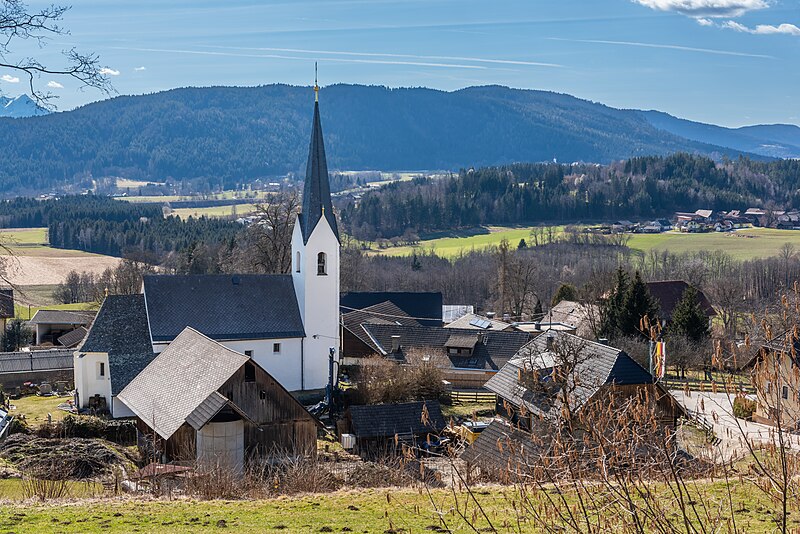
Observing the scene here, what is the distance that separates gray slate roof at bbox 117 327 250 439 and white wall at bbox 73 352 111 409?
13.5ft

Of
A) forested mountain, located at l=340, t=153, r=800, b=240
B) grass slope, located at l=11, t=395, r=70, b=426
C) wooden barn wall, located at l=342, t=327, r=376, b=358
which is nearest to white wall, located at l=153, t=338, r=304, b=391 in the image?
wooden barn wall, located at l=342, t=327, r=376, b=358

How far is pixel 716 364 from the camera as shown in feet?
17.5

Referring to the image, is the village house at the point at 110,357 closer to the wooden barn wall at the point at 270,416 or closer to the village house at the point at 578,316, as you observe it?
the wooden barn wall at the point at 270,416

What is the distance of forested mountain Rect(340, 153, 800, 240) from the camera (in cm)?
12762

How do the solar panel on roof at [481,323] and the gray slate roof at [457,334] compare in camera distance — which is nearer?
the gray slate roof at [457,334]

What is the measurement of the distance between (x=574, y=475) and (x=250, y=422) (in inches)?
748

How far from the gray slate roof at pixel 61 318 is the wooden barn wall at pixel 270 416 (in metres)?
33.8

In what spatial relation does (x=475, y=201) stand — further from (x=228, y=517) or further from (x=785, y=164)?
(x=228, y=517)

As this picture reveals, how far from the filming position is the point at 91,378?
31.3m

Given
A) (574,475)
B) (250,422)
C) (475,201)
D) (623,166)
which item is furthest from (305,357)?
(623,166)

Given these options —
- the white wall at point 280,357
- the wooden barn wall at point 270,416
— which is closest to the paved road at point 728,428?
→ the wooden barn wall at point 270,416

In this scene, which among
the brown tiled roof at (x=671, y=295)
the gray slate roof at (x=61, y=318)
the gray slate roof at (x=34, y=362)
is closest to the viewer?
the gray slate roof at (x=34, y=362)

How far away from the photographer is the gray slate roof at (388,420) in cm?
2653

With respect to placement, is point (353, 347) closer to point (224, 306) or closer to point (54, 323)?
point (224, 306)
